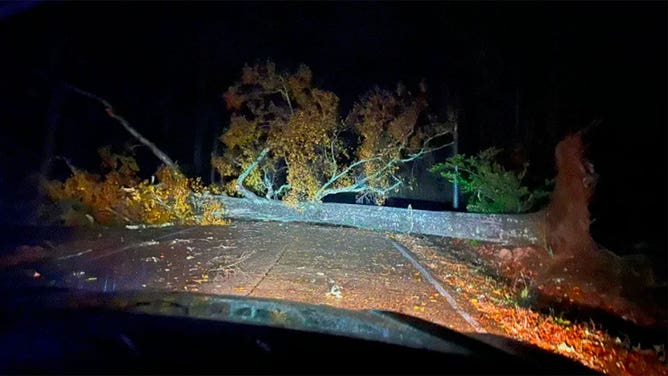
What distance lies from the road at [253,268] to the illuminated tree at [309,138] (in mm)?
4970

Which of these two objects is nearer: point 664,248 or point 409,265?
point 409,265

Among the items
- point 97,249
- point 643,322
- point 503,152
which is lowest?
point 643,322

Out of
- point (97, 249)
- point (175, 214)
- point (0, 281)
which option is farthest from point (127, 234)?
point (0, 281)

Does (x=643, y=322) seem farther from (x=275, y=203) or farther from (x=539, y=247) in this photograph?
(x=275, y=203)

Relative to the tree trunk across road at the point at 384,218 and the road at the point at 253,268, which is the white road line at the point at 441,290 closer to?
the road at the point at 253,268

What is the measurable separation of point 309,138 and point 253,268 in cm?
932

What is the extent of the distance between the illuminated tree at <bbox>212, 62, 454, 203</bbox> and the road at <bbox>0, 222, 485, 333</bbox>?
4970 millimetres

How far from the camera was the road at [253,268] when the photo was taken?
26.4ft

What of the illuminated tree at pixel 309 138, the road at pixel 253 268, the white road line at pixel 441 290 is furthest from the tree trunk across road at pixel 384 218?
the white road line at pixel 441 290

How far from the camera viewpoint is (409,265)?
11.5 metres

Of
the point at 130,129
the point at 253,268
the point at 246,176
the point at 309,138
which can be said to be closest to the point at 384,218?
the point at 309,138

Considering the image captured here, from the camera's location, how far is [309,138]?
61.2 ft

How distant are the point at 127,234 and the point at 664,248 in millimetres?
13304

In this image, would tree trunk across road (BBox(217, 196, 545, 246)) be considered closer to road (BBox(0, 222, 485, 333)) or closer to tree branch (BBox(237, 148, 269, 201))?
tree branch (BBox(237, 148, 269, 201))
